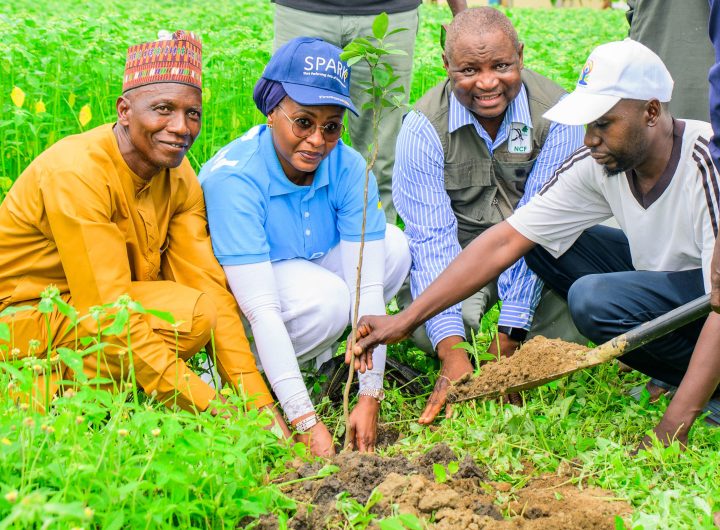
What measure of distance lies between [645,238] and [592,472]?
925 millimetres

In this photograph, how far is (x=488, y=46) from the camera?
11.9 ft

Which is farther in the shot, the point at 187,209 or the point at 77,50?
the point at 77,50

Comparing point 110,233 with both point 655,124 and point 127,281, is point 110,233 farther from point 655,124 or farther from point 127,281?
point 655,124

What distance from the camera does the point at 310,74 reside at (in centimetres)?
314

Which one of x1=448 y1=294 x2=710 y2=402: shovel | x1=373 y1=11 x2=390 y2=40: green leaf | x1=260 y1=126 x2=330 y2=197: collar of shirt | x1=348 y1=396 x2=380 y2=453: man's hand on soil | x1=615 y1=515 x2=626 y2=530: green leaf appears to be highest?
x1=373 y1=11 x2=390 y2=40: green leaf

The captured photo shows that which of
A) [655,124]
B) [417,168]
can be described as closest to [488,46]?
[417,168]

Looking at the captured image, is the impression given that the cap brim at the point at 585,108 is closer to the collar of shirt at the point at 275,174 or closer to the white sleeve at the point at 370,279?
the white sleeve at the point at 370,279

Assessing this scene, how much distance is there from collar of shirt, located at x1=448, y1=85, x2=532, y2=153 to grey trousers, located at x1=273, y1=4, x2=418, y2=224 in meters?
0.72

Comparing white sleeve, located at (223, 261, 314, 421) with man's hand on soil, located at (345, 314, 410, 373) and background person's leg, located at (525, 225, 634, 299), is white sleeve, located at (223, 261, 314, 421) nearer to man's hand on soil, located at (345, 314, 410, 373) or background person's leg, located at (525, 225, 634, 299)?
man's hand on soil, located at (345, 314, 410, 373)

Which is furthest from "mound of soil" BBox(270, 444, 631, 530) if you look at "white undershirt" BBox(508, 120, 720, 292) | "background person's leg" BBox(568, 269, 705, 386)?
"white undershirt" BBox(508, 120, 720, 292)

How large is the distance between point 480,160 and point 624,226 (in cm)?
81

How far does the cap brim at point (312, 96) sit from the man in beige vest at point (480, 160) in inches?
29.4

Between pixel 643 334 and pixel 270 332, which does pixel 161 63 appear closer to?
pixel 270 332

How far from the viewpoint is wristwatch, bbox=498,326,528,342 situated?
12.3 feet
